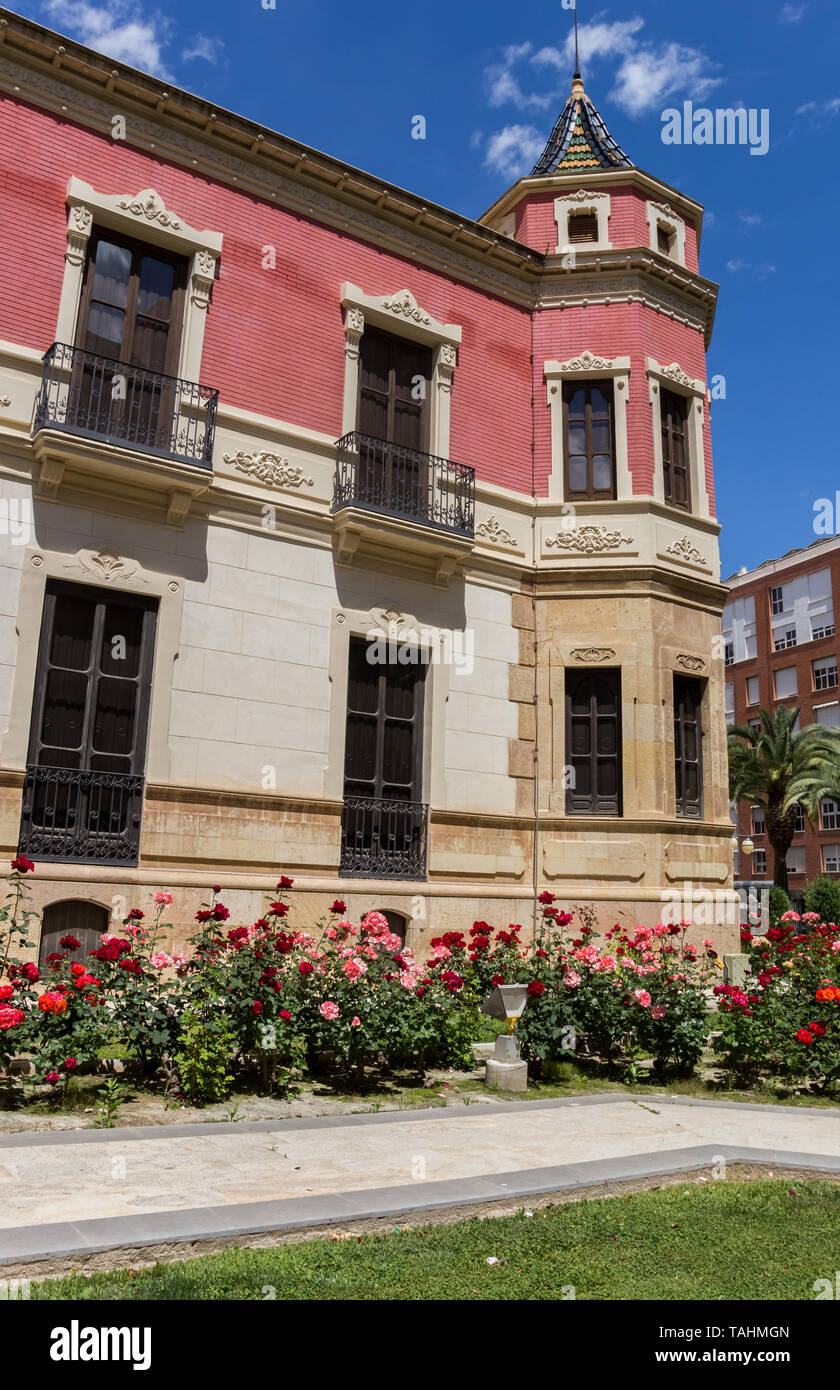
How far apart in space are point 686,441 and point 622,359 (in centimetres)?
194

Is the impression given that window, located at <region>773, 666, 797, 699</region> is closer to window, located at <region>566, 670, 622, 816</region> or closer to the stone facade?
the stone facade

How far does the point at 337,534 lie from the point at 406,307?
14.0 feet

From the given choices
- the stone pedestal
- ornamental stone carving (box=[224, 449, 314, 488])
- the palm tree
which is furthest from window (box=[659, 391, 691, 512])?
the palm tree

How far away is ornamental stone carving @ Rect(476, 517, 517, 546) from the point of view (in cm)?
1603

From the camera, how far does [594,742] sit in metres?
16.0

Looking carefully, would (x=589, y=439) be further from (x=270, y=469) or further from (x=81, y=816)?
(x=81, y=816)

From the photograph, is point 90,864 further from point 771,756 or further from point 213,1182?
point 771,756

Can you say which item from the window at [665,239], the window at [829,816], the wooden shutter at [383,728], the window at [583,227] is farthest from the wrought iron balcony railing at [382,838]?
the window at [829,816]

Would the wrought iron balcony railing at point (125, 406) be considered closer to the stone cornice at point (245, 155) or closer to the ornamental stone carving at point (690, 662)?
the stone cornice at point (245, 155)

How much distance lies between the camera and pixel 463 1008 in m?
9.80

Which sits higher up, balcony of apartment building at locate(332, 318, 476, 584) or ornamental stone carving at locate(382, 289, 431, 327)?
ornamental stone carving at locate(382, 289, 431, 327)

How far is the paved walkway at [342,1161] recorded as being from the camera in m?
4.51

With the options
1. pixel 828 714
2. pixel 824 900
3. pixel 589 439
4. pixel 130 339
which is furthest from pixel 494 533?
pixel 828 714
